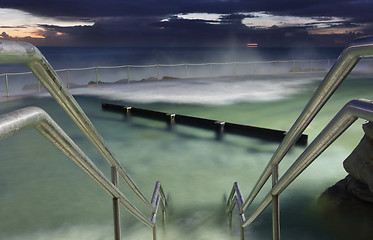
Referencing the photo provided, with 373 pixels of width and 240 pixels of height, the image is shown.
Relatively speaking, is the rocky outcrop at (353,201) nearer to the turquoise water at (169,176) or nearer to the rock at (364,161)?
the rock at (364,161)

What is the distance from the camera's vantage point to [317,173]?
653 centimetres

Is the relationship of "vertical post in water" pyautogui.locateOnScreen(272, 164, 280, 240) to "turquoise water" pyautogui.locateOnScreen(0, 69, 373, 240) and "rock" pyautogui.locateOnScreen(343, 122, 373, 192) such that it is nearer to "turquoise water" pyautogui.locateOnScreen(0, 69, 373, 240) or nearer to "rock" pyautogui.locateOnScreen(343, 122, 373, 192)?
"turquoise water" pyautogui.locateOnScreen(0, 69, 373, 240)

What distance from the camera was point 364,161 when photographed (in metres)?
5.30

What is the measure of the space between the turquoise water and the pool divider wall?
13.0 inches

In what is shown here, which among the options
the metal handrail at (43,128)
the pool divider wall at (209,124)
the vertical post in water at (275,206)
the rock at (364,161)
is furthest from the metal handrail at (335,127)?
the pool divider wall at (209,124)

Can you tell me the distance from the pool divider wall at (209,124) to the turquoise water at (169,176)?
13.0 inches

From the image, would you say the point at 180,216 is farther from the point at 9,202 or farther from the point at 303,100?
the point at 303,100

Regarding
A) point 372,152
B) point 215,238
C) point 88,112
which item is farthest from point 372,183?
point 88,112

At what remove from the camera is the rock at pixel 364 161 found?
5191 mm

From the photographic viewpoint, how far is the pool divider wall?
870cm

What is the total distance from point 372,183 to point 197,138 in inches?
175

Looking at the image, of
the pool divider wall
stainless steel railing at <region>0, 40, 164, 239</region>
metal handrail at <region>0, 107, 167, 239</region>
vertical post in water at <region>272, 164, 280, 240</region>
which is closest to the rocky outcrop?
the pool divider wall

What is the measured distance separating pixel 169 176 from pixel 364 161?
293cm

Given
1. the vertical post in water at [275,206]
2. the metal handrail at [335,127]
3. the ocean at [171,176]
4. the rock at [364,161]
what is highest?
the metal handrail at [335,127]
